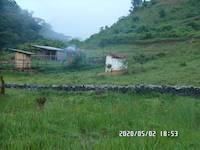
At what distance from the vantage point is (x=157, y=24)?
56.8 meters

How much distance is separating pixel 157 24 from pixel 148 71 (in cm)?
2834

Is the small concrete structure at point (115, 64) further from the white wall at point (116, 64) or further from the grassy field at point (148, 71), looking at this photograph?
the grassy field at point (148, 71)

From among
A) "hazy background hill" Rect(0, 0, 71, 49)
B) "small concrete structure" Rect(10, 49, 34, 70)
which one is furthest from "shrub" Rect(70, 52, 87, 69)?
"hazy background hill" Rect(0, 0, 71, 49)

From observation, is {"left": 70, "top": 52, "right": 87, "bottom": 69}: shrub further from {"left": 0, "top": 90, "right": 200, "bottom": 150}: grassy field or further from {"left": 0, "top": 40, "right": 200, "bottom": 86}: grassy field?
{"left": 0, "top": 90, "right": 200, "bottom": 150}: grassy field

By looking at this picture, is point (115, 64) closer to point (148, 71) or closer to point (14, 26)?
point (148, 71)

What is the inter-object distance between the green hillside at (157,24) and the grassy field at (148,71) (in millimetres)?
2252

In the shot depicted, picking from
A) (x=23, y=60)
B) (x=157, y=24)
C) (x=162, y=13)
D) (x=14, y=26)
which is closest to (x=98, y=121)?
(x=23, y=60)

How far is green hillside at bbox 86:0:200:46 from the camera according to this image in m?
48.2

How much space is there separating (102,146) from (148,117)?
4.56 m

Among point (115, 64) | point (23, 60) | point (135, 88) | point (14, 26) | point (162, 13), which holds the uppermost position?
point (162, 13)

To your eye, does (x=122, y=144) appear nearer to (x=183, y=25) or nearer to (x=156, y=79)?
(x=156, y=79)

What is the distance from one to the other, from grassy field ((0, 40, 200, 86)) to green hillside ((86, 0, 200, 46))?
88.6 inches

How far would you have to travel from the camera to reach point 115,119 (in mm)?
13289

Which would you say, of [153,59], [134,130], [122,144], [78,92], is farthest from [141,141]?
[153,59]
